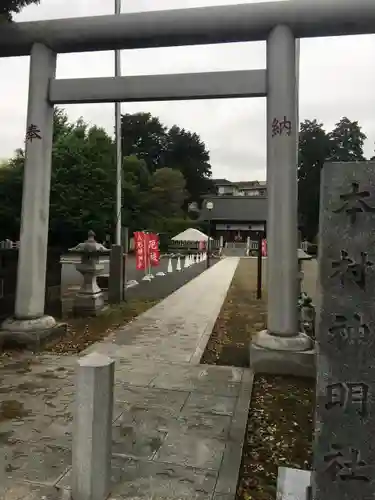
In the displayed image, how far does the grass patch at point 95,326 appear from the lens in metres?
6.39

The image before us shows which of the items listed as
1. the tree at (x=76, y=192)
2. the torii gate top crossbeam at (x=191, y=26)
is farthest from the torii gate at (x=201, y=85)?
the tree at (x=76, y=192)

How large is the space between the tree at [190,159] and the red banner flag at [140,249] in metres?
44.4

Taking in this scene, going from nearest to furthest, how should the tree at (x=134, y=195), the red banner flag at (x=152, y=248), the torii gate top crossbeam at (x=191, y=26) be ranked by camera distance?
1. the torii gate top crossbeam at (x=191, y=26)
2. the red banner flag at (x=152, y=248)
3. the tree at (x=134, y=195)

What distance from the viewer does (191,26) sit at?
5512mm

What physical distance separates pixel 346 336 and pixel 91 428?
5.15ft

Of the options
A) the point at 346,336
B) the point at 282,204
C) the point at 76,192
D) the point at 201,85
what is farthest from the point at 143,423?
the point at 76,192

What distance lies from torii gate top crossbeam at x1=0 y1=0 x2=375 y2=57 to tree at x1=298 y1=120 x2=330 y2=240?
3750cm

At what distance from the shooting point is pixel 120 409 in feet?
13.4

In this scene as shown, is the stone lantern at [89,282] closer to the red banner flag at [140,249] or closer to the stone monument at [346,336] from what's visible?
the red banner flag at [140,249]

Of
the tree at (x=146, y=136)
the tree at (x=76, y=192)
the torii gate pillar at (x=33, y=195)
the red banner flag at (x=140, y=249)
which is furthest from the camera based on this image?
the tree at (x=146, y=136)

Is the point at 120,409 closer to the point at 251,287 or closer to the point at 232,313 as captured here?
the point at 232,313

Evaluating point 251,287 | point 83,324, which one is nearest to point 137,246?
point 251,287

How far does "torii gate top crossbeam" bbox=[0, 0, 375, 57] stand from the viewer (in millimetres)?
5172

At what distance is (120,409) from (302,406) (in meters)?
1.85
